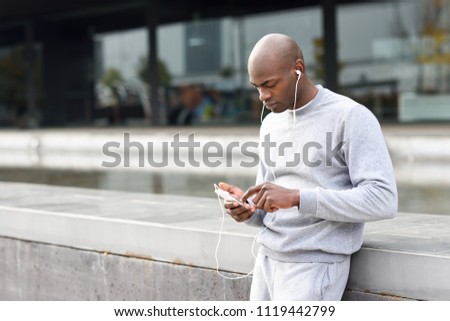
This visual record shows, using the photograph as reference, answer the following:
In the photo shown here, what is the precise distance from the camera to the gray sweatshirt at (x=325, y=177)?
11.1 feet

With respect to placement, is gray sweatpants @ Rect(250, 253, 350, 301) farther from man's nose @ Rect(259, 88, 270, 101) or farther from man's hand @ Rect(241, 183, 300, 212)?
man's nose @ Rect(259, 88, 270, 101)

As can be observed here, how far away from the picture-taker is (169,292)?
5125mm

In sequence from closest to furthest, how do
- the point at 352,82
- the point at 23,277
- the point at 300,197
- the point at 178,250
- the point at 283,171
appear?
1. the point at 300,197
2. the point at 283,171
3. the point at 178,250
4. the point at 23,277
5. the point at 352,82

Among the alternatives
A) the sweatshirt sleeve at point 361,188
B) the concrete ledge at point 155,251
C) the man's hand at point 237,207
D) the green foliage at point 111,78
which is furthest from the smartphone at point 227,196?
the green foliage at point 111,78

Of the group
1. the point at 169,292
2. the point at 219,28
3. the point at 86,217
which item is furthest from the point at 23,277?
the point at 219,28

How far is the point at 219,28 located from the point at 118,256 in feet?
64.0

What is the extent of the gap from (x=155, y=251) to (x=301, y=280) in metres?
1.83

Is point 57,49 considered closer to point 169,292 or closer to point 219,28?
point 219,28

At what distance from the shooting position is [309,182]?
3.59 m

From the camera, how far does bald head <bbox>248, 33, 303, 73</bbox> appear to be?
345 centimetres

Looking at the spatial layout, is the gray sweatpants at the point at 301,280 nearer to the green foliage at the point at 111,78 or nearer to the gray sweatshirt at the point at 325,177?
the gray sweatshirt at the point at 325,177

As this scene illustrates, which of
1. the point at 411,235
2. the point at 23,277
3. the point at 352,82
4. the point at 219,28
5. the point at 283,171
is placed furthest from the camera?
the point at 219,28

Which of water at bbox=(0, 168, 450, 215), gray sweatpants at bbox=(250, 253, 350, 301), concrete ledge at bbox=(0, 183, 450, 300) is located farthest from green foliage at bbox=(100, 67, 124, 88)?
gray sweatpants at bbox=(250, 253, 350, 301)

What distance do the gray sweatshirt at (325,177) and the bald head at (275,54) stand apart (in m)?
0.22
